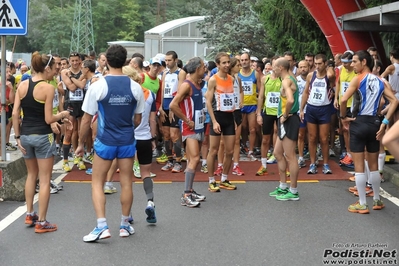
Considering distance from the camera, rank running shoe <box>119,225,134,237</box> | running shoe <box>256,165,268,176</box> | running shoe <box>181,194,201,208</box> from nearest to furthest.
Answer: running shoe <box>119,225,134,237</box> < running shoe <box>181,194,201,208</box> < running shoe <box>256,165,268,176</box>

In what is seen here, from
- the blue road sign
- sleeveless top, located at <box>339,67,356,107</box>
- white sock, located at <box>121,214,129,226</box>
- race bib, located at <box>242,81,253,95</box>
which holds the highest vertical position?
the blue road sign

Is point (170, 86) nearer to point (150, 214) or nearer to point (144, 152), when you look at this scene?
point (144, 152)

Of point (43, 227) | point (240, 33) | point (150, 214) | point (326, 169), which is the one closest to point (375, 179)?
point (326, 169)

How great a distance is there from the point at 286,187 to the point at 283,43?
44.4 ft

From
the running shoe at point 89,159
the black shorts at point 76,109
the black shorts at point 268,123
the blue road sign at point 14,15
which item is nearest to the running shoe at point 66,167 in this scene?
the running shoe at point 89,159

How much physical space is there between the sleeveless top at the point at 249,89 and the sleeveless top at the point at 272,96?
97 centimetres

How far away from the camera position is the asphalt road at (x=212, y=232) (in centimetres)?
661

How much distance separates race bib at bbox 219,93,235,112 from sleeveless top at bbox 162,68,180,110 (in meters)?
2.61

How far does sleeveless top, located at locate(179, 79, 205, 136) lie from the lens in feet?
30.3

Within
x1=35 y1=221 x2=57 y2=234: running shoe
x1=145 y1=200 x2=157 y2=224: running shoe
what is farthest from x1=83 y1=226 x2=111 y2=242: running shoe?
x1=145 y1=200 x2=157 y2=224: running shoe

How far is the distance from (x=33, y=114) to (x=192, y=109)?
2.45 metres

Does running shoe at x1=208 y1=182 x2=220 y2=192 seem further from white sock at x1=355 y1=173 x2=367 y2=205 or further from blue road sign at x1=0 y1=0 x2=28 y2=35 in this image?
blue road sign at x1=0 y1=0 x2=28 y2=35

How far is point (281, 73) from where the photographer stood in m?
9.36

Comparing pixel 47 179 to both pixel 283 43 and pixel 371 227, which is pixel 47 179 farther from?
pixel 283 43
